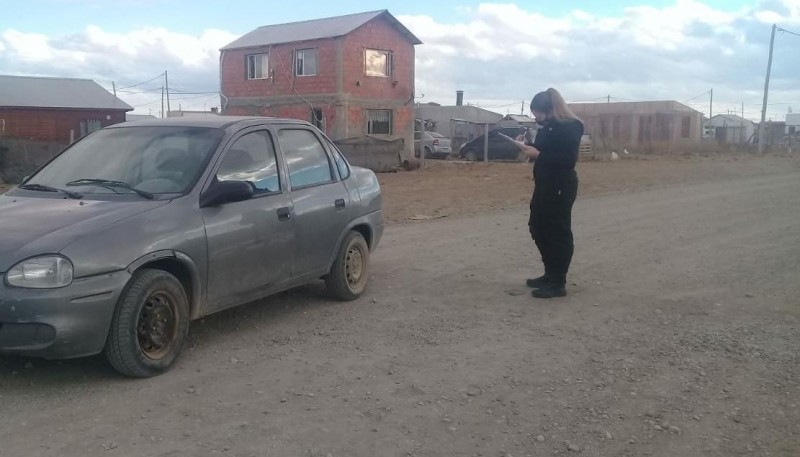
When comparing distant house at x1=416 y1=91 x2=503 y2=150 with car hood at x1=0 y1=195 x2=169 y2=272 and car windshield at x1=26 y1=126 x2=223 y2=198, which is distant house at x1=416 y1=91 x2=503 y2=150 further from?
car hood at x1=0 y1=195 x2=169 y2=272

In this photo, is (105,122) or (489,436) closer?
(489,436)

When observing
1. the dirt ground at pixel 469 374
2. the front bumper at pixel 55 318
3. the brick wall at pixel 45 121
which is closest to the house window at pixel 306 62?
the brick wall at pixel 45 121

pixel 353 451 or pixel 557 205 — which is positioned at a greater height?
pixel 557 205

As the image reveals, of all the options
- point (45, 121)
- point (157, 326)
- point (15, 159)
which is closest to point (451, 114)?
point (45, 121)

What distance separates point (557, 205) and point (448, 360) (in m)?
2.31

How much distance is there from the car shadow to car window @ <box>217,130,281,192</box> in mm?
1058

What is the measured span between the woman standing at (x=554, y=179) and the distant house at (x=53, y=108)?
33.7 m

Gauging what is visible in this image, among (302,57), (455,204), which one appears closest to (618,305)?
(455,204)

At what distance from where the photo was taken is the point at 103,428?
157 inches

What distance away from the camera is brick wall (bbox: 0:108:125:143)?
123 feet

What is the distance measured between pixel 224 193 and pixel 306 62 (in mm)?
29503

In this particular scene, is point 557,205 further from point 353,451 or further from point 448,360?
→ point 353,451

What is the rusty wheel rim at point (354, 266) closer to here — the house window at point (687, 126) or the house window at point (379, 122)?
the house window at point (379, 122)

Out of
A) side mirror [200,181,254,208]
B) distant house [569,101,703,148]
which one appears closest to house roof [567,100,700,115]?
distant house [569,101,703,148]
